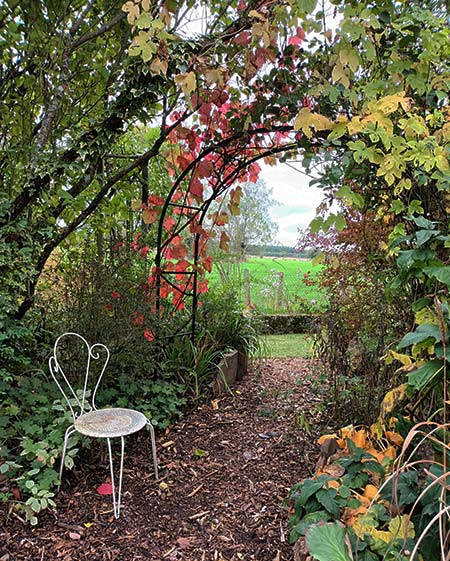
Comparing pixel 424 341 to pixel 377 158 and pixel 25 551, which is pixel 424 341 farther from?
pixel 25 551

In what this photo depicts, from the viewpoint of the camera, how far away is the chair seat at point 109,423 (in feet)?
5.62

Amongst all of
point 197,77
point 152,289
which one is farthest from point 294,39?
point 152,289

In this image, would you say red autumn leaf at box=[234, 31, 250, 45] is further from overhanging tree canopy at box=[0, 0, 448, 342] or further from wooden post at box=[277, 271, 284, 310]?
wooden post at box=[277, 271, 284, 310]

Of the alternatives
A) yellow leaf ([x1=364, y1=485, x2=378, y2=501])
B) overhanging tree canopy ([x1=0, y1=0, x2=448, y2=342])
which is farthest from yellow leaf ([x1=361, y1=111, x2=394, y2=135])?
yellow leaf ([x1=364, y1=485, x2=378, y2=501])

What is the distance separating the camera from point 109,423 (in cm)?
184

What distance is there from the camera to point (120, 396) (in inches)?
94.8

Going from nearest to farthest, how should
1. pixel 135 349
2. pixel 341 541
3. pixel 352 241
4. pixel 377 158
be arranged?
pixel 341 541
pixel 377 158
pixel 135 349
pixel 352 241

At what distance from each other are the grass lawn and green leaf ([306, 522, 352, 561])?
7.93ft

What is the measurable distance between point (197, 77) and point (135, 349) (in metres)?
1.47

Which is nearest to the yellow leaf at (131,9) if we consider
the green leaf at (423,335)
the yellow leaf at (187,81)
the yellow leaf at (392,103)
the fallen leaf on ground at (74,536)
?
the yellow leaf at (187,81)

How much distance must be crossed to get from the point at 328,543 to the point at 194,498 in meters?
0.96

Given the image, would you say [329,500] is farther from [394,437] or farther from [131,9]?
[131,9]

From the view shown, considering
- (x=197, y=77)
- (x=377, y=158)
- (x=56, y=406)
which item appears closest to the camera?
(x=377, y=158)

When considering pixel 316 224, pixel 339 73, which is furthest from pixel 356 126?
pixel 316 224
